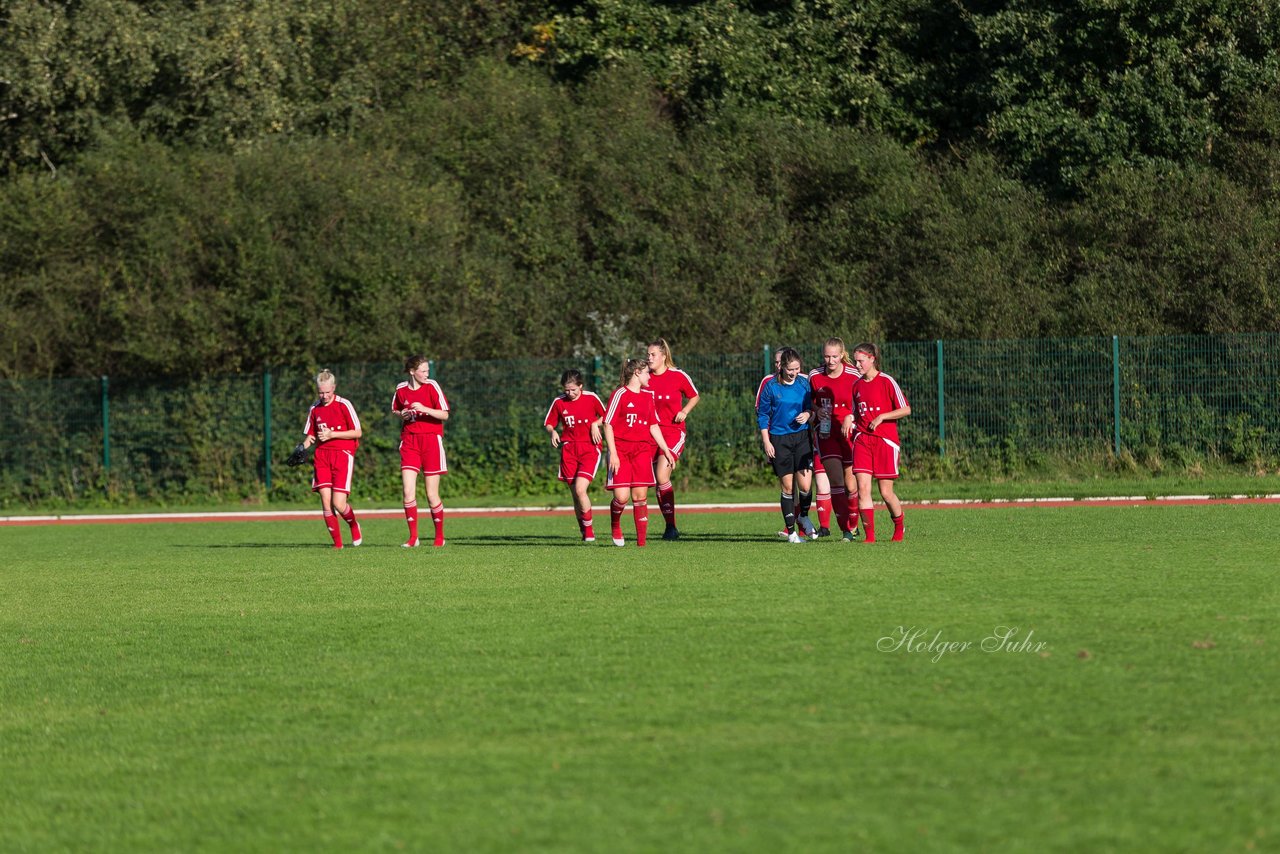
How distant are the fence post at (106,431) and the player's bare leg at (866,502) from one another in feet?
59.0

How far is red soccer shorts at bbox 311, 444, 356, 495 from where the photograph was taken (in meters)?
17.6

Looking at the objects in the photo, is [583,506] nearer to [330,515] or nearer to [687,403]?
[687,403]

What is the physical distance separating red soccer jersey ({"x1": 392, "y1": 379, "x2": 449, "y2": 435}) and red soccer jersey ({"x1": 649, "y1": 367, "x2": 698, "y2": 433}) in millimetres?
2269

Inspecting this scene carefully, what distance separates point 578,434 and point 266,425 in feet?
44.6

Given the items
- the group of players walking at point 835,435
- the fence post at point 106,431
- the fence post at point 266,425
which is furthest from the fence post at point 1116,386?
the fence post at point 106,431

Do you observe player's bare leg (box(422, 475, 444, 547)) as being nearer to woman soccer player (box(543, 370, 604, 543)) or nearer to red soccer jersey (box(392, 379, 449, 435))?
red soccer jersey (box(392, 379, 449, 435))

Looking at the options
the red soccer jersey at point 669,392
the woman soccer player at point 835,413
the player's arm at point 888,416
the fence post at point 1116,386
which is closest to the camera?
the player's arm at point 888,416

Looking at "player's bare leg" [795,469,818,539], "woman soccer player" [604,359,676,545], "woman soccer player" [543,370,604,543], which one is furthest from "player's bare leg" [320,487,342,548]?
"player's bare leg" [795,469,818,539]

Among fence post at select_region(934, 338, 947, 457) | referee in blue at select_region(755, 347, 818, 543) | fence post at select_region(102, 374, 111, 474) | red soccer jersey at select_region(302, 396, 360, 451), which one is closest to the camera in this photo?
referee in blue at select_region(755, 347, 818, 543)

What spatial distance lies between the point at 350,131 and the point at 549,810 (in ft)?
106

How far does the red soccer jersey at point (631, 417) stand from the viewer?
637 inches

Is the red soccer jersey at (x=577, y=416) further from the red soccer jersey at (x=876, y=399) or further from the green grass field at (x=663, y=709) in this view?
the green grass field at (x=663, y=709)

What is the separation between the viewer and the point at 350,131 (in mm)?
36719

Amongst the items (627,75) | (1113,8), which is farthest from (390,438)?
(1113,8)
